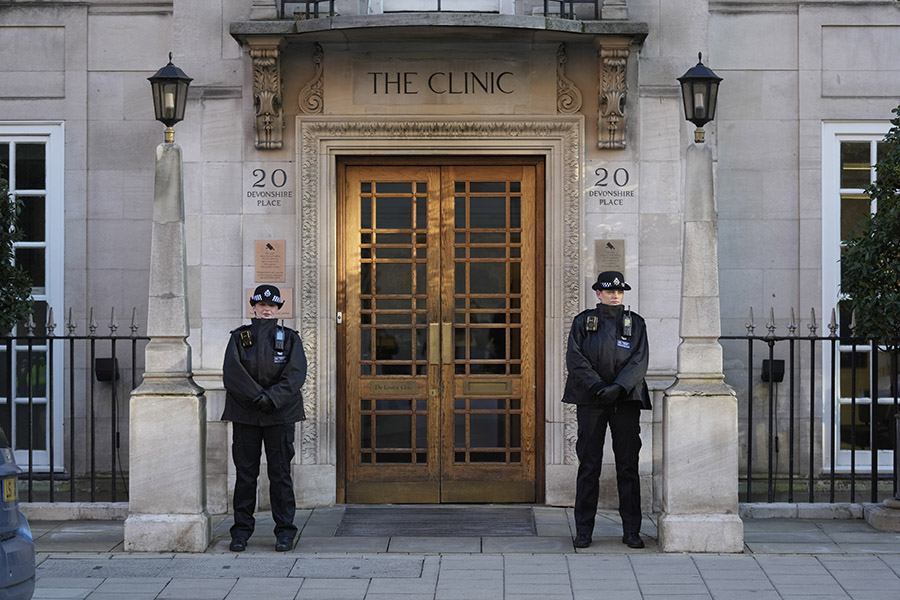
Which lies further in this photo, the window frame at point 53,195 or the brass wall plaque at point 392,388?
the window frame at point 53,195

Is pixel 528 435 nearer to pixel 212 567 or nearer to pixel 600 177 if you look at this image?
pixel 600 177

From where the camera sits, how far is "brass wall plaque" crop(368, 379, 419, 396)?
1120 centimetres

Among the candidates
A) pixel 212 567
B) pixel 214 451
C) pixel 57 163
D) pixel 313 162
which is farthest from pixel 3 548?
pixel 57 163

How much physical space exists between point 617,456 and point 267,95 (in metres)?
4.27

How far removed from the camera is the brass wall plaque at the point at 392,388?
11195 millimetres

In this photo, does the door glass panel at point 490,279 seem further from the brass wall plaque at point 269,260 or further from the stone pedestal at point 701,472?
the stone pedestal at point 701,472

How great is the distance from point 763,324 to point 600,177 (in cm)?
217

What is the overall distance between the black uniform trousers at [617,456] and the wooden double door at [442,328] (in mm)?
1771

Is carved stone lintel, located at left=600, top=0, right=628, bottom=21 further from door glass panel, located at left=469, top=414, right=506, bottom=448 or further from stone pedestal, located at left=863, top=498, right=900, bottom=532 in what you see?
stone pedestal, located at left=863, top=498, right=900, bottom=532

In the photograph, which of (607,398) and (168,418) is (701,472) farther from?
(168,418)

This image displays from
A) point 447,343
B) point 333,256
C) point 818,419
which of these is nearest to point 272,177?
point 333,256

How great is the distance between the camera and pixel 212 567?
881 centimetres

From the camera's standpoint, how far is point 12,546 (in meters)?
6.31

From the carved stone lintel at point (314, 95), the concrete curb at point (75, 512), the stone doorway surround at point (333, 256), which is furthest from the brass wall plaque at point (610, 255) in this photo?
the concrete curb at point (75, 512)
